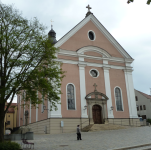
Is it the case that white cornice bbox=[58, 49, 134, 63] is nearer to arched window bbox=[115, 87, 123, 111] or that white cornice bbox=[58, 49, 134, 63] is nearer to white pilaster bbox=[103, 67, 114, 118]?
white pilaster bbox=[103, 67, 114, 118]

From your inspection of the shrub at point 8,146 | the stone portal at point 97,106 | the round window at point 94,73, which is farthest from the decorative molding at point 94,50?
the shrub at point 8,146

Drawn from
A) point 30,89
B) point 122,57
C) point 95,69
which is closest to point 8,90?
point 30,89

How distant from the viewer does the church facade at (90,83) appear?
23.7m

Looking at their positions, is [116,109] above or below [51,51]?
below

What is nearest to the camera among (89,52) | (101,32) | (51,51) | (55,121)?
(51,51)

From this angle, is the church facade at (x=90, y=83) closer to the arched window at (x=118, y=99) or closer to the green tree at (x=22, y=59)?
the arched window at (x=118, y=99)

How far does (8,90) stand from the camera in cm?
1157

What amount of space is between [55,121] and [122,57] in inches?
535

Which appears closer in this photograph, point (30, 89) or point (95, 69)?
point (30, 89)

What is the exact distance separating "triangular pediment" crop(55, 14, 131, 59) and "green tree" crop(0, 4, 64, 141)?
491 inches

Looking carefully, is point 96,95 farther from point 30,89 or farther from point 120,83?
point 30,89

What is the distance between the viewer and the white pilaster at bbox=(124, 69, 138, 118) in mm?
27156

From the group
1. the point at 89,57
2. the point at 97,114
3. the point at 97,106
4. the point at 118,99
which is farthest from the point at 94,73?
the point at 97,114

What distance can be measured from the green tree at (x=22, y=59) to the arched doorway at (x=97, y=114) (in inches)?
510
